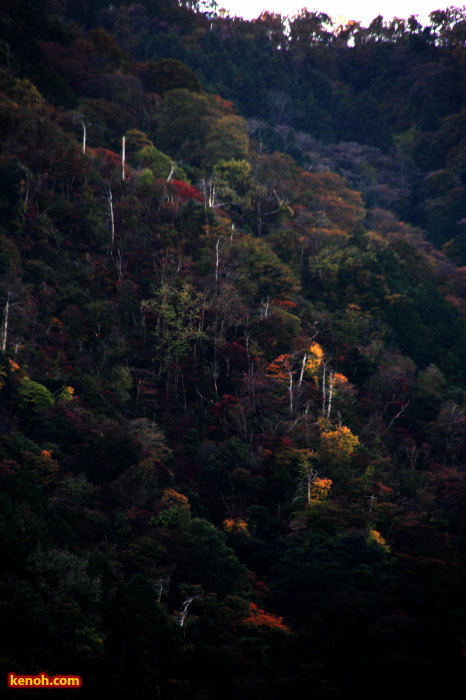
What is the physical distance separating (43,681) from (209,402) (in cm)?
1987

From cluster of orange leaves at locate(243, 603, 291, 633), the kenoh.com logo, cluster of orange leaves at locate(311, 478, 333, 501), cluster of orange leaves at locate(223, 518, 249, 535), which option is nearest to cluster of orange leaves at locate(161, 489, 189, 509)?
cluster of orange leaves at locate(223, 518, 249, 535)

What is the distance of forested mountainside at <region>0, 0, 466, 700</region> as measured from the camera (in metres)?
23.7

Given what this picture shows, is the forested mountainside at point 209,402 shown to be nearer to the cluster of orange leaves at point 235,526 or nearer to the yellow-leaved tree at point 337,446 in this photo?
the cluster of orange leaves at point 235,526

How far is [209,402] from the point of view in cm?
3809

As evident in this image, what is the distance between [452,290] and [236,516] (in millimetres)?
32255

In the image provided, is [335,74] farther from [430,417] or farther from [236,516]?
[236,516]

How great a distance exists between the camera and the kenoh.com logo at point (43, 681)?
1891cm

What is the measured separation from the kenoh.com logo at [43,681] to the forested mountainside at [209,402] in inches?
12.1

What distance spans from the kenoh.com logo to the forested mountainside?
31 centimetres

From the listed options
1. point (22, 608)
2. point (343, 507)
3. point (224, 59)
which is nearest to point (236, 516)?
point (343, 507)

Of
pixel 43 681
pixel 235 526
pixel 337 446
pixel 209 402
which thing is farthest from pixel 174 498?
pixel 43 681

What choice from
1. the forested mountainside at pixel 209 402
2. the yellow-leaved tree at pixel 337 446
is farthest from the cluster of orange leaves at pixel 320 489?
the yellow-leaved tree at pixel 337 446

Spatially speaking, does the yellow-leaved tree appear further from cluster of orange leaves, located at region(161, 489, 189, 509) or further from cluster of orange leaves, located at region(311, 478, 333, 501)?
cluster of orange leaves, located at region(161, 489, 189, 509)

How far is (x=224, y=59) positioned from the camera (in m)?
83.8
